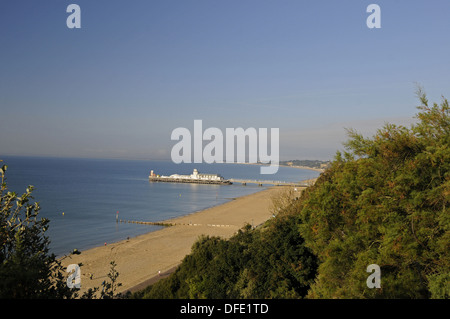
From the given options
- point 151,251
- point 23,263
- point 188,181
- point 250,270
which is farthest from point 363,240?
point 188,181

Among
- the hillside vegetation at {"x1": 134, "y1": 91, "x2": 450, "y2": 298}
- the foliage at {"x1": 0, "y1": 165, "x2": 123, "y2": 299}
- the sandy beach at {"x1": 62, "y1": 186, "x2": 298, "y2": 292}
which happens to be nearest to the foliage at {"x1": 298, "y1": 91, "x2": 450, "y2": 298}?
the hillside vegetation at {"x1": 134, "y1": 91, "x2": 450, "y2": 298}

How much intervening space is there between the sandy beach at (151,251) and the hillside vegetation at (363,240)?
323 inches

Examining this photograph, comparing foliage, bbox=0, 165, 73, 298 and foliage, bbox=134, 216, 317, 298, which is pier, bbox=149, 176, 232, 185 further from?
foliage, bbox=0, 165, 73, 298

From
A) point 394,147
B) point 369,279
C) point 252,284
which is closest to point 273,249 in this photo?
point 252,284

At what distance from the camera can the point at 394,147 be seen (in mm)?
11180

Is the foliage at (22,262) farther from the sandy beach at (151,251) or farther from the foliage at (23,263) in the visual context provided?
the sandy beach at (151,251)

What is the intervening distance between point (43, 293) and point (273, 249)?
1073cm

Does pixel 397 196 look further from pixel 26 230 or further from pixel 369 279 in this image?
pixel 26 230

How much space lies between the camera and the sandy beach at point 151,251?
73.6 feet

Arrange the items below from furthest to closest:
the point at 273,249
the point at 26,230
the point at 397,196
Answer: the point at 273,249
the point at 397,196
the point at 26,230

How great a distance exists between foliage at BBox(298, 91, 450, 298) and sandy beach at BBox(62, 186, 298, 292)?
12.7 meters

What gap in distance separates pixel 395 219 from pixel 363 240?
1.48 m

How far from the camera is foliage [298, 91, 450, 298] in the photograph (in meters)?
9.60

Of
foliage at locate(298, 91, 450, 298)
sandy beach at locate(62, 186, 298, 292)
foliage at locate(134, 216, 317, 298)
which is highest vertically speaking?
foliage at locate(298, 91, 450, 298)
